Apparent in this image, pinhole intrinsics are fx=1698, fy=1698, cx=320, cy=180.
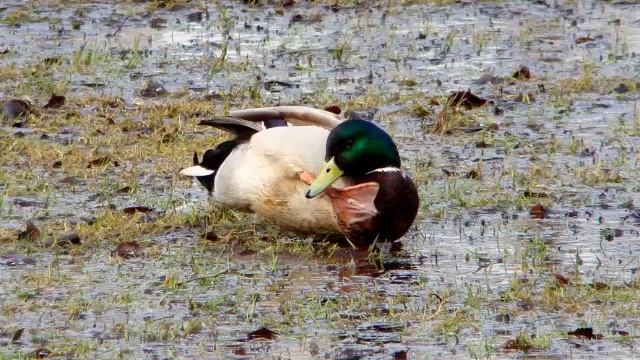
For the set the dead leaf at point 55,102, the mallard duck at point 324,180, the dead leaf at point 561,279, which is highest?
the mallard duck at point 324,180

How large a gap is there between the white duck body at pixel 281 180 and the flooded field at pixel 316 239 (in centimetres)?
12

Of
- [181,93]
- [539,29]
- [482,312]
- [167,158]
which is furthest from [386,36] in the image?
[482,312]

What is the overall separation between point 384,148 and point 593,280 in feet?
4.10

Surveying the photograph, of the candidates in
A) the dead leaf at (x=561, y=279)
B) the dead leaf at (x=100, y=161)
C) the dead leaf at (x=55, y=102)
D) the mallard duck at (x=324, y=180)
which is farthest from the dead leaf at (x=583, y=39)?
the dead leaf at (x=561, y=279)

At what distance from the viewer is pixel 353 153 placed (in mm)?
7664

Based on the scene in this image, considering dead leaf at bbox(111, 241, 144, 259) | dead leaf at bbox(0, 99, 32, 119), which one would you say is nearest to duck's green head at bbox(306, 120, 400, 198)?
dead leaf at bbox(111, 241, 144, 259)

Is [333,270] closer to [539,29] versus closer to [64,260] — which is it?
[64,260]

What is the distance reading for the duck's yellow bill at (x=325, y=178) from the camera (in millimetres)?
7551

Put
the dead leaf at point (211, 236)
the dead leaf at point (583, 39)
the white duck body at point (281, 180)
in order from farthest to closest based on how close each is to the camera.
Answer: the dead leaf at point (583, 39) → the dead leaf at point (211, 236) → the white duck body at point (281, 180)

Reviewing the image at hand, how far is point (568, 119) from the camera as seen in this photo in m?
10.3

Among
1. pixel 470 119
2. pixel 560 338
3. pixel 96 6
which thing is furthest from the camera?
pixel 96 6

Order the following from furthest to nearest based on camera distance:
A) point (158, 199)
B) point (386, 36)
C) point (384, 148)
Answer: point (386, 36), point (158, 199), point (384, 148)

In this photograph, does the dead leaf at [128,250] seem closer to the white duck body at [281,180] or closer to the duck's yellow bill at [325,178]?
the white duck body at [281,180]

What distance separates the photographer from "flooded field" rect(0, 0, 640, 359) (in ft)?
21.1
